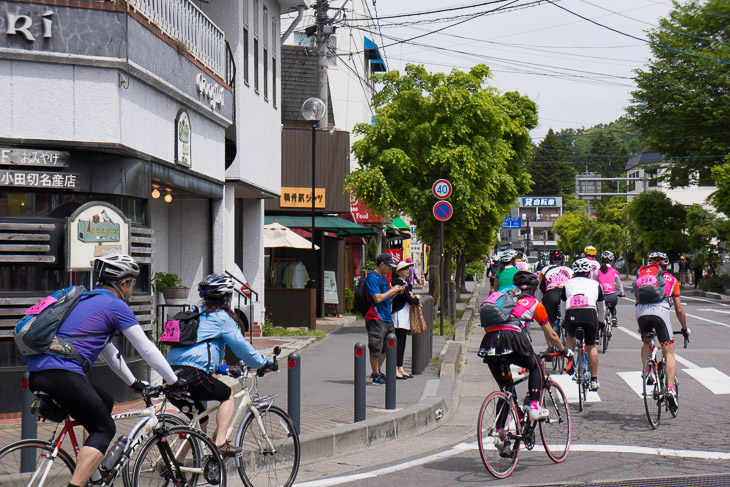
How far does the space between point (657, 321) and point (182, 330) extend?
18.8ft

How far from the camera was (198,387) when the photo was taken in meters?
6.01

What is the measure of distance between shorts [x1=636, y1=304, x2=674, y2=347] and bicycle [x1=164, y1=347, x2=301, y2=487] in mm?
4744

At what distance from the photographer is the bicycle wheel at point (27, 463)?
16.3ft

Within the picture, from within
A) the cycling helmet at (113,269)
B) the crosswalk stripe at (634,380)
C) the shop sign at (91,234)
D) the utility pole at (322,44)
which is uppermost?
the utility pole at (322,44)

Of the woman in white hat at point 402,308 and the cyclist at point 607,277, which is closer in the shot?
the woman in white hat at point 402,308

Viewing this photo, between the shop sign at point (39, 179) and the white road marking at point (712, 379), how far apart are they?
8602 millimetres

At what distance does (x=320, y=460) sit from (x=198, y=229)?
27.5 ft

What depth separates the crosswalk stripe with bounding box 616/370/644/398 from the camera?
468 inches

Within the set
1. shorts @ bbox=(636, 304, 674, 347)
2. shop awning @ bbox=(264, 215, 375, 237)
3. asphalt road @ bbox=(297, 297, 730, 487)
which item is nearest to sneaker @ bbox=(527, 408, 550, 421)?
asphalt road @ bbox=(297, 297, 730, 487)

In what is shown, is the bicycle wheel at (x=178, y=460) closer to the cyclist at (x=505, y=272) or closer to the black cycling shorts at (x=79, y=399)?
the black cycling shorts at (x=79, y=399)

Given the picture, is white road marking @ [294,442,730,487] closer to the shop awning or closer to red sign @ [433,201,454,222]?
red sign @ [433,201,454,222]

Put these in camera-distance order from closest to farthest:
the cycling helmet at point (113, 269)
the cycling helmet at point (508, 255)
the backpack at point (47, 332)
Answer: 1. the backpack at point (47, 332)
2. the cycling helmet at point (113, 269)
3. the cycling helmet at point (508, 255)

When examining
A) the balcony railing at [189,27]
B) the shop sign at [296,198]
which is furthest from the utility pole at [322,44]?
the balcony railing at [189,27]

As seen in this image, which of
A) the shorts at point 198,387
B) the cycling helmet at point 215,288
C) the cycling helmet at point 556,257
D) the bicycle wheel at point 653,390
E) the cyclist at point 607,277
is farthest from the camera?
the cycling helmet at point 556,257
